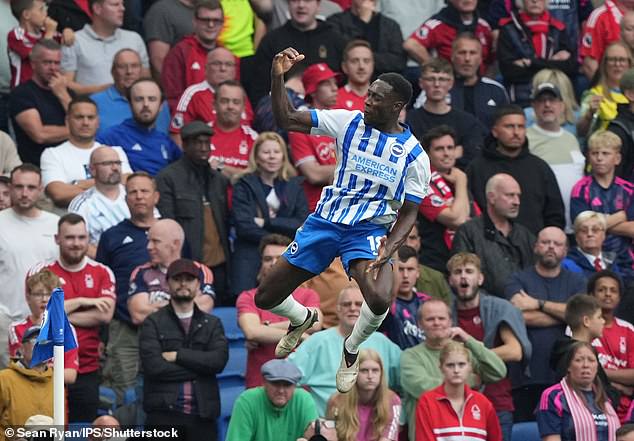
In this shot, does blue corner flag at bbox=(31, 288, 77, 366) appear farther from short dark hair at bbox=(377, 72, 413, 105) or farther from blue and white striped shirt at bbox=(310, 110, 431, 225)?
short dark hair at bbox=(377, 72, 413, 105)

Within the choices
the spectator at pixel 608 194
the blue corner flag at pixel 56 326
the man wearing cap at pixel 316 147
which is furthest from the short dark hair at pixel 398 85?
the spectator at pixel 608 194

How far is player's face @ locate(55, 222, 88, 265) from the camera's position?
46.0ft

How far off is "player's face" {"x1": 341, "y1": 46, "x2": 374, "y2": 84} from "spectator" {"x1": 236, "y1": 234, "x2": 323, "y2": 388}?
9.07 ft

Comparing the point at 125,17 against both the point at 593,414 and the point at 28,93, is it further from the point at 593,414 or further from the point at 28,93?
the point at 593,414

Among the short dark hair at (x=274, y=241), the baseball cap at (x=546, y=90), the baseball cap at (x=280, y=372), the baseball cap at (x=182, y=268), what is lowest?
the baseball cap at (x=280, y=372)

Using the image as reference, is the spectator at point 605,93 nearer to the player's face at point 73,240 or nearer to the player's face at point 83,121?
the player's face at point 83,121

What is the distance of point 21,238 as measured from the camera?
1458cm

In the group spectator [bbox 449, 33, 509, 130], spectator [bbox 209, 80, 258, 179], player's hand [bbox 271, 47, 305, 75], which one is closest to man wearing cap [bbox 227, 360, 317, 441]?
spectator [bbox 209, 80, 258, 179]

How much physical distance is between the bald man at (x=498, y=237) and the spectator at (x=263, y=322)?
6.05 feet

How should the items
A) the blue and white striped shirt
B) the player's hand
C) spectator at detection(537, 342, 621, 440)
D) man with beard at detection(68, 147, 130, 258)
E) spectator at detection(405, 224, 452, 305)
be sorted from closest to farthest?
the player's hand
the blue and white striped shirt
spectator at detection(537, 342, 621, 440)
spectator at detection(405, 224, 452, 305)
man with beard at detection(68, 147, 130, 258)

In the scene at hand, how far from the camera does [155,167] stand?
1619 centimetres

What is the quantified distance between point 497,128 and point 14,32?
4913 mm

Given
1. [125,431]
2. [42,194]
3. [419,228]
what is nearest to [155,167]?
[42,194]

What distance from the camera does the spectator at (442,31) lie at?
18250 millimetres
